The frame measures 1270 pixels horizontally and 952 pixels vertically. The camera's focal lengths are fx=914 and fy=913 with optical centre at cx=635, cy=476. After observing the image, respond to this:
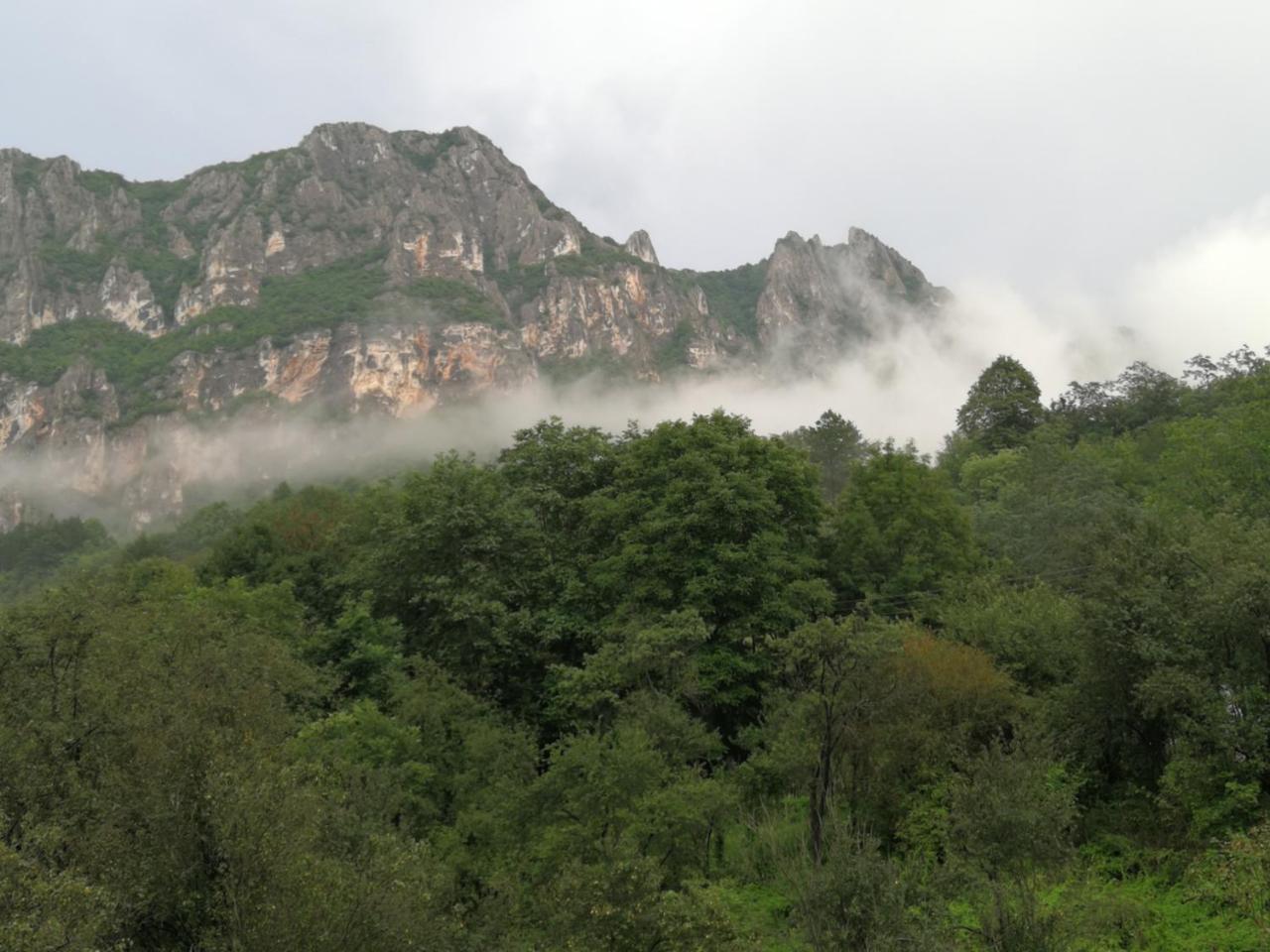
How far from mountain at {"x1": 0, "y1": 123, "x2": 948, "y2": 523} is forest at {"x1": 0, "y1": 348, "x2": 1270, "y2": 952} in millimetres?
111308

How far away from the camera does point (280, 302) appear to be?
162000mm

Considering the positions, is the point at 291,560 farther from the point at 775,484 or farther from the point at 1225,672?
the point at 1225,672

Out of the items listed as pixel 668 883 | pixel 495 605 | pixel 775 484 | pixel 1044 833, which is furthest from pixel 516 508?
pixel 1044 833

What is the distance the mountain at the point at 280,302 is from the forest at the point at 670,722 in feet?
365

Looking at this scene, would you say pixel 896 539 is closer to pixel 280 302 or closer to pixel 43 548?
pixel 43 548

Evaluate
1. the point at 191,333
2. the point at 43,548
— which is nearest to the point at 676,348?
the point at 191,333

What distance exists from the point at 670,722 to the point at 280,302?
6241 inches

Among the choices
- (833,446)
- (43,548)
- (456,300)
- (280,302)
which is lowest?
(43,548)

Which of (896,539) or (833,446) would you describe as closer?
(896,539)

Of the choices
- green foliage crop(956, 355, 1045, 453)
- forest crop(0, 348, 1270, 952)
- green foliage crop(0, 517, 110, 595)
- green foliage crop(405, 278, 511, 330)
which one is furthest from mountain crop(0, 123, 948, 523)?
forest crop(0, 348, 1270, 952)

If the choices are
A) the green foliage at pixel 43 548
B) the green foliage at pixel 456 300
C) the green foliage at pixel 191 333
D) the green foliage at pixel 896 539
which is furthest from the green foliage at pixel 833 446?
the green foliage at pixel 191 333

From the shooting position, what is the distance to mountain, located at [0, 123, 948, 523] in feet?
481

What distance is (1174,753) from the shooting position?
21.1 meters

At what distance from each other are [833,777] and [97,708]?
16886 millimetres
